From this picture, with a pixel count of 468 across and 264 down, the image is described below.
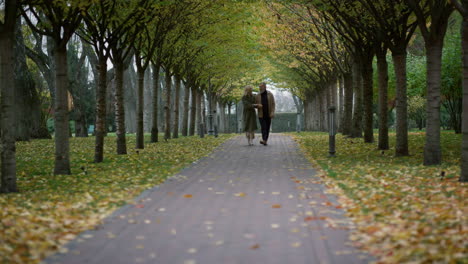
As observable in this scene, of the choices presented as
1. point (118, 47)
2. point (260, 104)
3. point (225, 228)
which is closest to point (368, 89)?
point (260, 104)

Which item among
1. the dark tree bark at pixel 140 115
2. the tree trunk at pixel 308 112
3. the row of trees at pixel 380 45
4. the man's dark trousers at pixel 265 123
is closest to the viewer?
the row of trees at pixel 380 45

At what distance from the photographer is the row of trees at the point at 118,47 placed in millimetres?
8344

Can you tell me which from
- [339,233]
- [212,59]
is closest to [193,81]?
[212,59]

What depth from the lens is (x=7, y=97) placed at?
8.03 m

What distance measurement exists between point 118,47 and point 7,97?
16163mm

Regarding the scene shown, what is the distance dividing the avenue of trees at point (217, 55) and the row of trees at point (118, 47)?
37 millimetres

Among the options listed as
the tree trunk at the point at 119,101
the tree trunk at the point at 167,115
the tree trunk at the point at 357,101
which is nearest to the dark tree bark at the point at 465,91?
the tree trunk at the point at 119,101

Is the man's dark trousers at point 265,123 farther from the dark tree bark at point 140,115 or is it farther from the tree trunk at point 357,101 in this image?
the tree trunk at point 357,101

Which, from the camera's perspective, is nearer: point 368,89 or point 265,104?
point 265,104

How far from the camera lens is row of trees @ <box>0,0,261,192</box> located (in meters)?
8.34

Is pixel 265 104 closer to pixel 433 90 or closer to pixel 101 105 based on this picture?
pixel 101 105

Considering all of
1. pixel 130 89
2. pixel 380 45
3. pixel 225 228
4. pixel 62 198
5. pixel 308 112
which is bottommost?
pixel 225 228

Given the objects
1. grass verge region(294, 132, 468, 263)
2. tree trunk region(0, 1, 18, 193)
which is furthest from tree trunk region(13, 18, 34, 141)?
grass verge region(294, 132, 468, 263)

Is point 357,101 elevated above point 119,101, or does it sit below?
above
